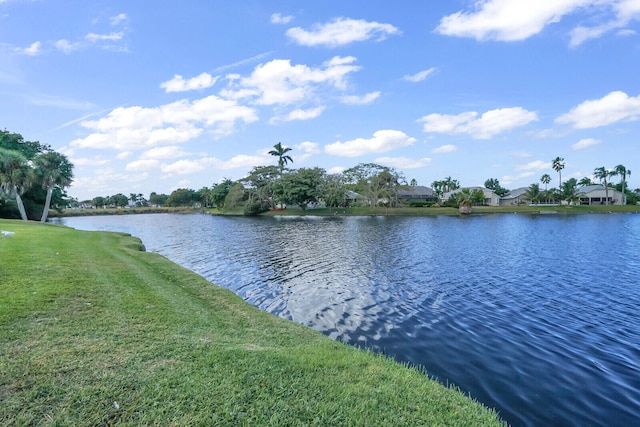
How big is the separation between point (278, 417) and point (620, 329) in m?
10.7

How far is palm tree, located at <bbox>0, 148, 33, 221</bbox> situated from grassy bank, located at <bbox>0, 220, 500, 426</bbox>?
3851cm

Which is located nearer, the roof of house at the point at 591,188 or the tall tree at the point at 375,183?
the tall tree at the point at 375,183

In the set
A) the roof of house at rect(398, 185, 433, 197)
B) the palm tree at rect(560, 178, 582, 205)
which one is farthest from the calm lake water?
the palm tree at rect(560, 178, 582, 205)

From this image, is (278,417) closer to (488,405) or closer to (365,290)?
(488,405)

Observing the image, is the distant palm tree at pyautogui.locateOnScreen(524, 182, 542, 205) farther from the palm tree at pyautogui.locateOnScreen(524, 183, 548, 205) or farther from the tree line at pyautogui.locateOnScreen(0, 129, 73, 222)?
the tree line at pyautogui.locateOnScreen(0, 129, 73, 222)

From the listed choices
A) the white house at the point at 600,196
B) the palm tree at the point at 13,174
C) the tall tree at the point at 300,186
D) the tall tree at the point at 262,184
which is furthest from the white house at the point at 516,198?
the palm tree at the point at 13,174

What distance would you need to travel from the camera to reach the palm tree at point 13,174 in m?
35.3

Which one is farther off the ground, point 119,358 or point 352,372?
point 119,358

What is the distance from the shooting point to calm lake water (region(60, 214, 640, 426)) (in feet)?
20.8

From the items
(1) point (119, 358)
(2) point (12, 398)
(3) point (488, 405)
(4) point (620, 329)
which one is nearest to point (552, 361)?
(3) point (488, 405)

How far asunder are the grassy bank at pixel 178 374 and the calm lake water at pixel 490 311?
225 centimetres

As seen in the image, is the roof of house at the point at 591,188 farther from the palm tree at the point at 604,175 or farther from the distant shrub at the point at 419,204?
the distant shrub at the point at 419,204

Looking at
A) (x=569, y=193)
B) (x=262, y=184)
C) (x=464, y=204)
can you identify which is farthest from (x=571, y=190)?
(x=262, y=184)

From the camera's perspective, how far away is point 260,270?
17438mm
